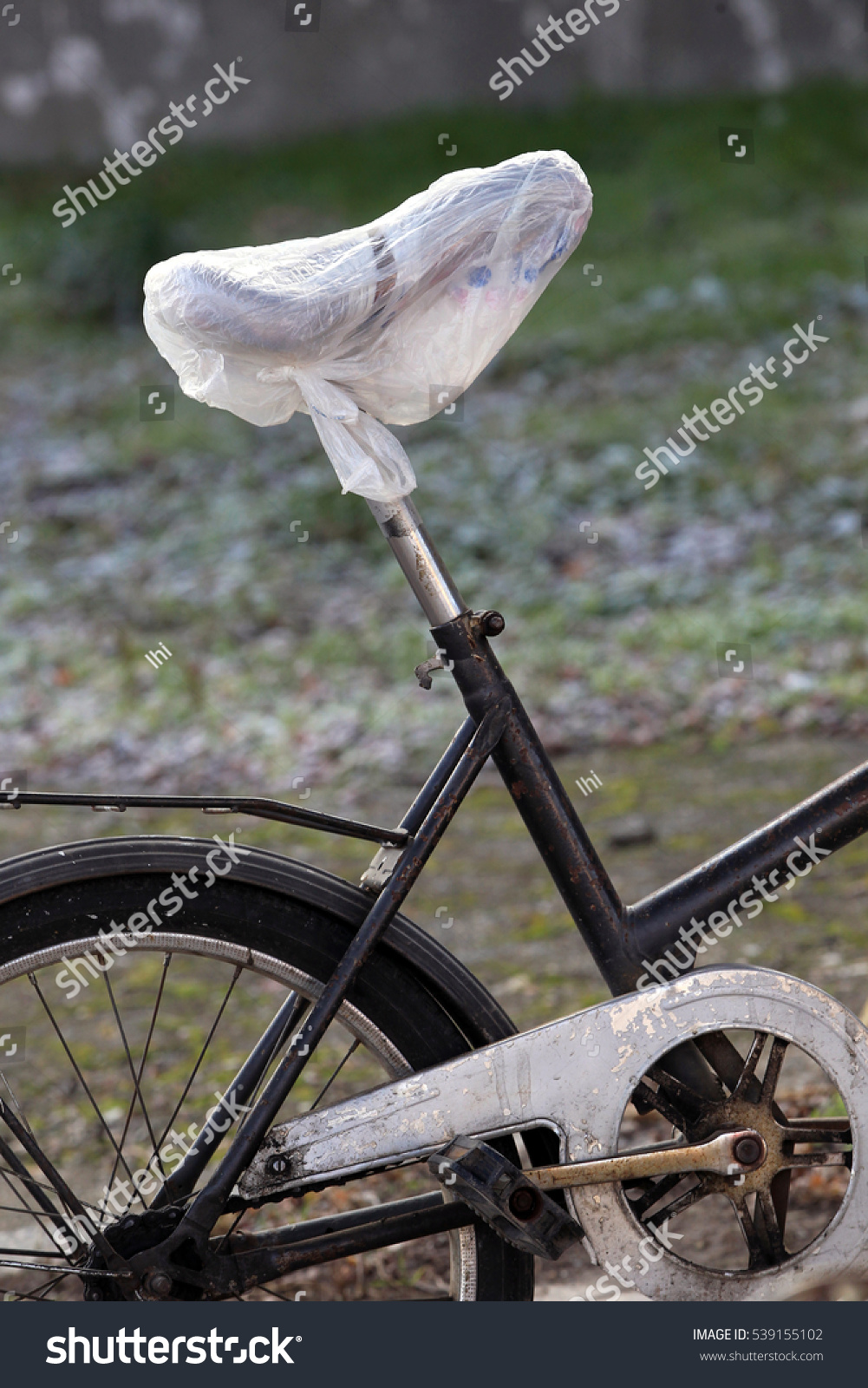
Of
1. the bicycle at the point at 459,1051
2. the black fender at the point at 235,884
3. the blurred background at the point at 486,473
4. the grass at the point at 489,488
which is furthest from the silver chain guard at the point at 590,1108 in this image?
the grass at the point at 489,488

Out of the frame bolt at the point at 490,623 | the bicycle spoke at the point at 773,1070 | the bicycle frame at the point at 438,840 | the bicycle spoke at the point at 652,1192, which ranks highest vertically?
the frame bolt at the point at 490,623

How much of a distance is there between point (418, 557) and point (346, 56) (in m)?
9.26

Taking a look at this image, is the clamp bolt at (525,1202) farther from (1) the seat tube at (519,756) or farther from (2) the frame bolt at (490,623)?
(2) the frame bolt at (490,623)

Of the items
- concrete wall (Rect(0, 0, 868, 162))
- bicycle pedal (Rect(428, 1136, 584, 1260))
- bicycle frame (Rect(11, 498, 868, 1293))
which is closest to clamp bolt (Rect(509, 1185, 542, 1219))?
bicycle pedal (Rect(428, 1136, 584, 1260))

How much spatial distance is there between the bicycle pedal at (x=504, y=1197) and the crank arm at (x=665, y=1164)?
2cm

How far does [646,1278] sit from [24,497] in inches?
267

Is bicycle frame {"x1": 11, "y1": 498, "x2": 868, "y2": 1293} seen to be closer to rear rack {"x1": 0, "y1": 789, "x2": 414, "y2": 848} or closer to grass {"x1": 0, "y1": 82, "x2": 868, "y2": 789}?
rear rack {"x1": 0, "y1": 789, "x2": 414, "y2": 848}

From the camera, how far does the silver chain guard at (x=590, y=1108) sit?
1.76 metres

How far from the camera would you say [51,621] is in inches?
257

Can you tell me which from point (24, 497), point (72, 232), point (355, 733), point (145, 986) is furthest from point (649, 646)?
point (72, 232)

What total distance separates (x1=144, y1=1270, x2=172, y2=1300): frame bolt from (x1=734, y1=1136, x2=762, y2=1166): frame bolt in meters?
0.79

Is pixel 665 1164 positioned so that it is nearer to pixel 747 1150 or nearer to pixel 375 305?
pixel 747 1150

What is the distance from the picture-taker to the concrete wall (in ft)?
31.3
